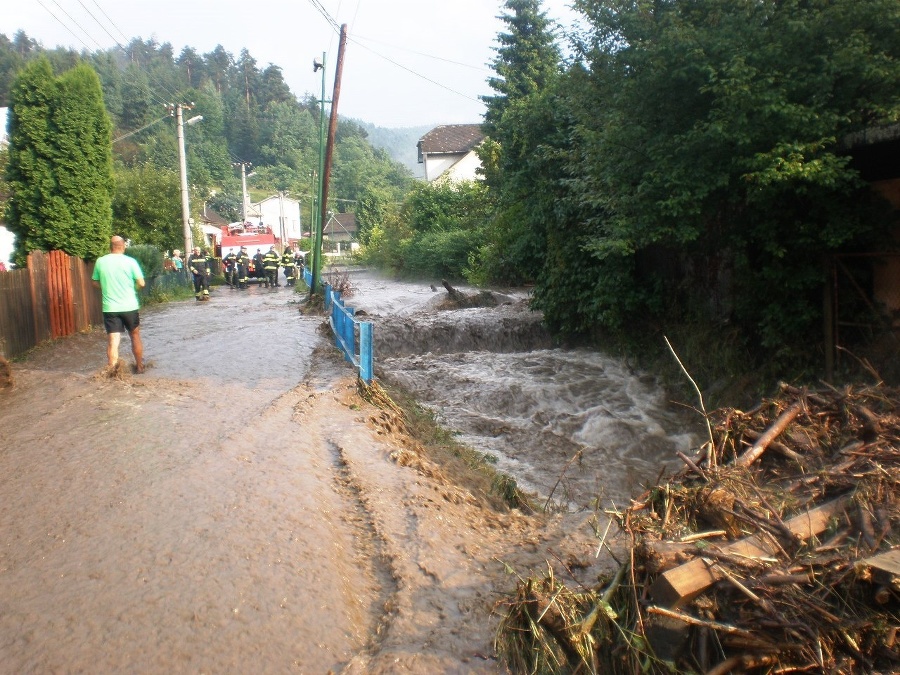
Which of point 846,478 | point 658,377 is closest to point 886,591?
point 846,478

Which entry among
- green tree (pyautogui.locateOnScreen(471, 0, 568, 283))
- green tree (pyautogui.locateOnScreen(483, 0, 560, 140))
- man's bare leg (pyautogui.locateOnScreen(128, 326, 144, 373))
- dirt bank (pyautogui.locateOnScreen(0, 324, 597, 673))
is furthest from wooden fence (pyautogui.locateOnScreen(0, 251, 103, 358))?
green tree (pyautogui.locateOnScreen(483, 0, 560, 140))

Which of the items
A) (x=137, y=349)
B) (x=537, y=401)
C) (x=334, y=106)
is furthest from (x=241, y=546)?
(x=334, y=106)

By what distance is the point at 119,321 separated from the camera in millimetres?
9891

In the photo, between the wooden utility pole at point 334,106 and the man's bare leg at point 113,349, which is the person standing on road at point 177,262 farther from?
the man's bare leg at point 113,349

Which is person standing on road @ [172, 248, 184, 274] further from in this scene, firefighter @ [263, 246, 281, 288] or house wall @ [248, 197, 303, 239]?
house wall @ [248, 197, 303, 239]

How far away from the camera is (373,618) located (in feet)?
13.5

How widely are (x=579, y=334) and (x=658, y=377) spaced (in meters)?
3.19

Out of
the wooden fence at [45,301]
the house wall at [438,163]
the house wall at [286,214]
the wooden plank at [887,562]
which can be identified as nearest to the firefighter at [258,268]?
the wooden fence at [45,301]

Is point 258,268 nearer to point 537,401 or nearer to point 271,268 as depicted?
point 271,268

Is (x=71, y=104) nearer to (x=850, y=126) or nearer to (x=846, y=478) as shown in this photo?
(x=850, y=126)

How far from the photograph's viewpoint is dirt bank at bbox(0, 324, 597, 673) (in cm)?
374

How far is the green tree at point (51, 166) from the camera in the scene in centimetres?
1458

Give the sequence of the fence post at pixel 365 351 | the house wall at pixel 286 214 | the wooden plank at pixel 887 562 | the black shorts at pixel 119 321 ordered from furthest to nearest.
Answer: the house wall at pixel 286 214, the black shorts at pixel 119 321, the fence post at pixel 365 351, the wooden plank at pixel 887 562

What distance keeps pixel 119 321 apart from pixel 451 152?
48.2m
